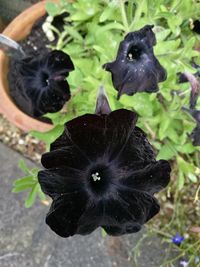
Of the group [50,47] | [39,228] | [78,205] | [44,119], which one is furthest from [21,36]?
[78,205]

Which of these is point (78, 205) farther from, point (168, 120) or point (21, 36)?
point (21, 36)

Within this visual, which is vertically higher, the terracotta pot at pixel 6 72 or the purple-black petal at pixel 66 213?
the purple-black petal at pixel 66 213

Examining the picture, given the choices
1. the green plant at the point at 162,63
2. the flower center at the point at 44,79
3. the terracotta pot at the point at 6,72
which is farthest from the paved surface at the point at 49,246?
the flower center at the point at 44,79

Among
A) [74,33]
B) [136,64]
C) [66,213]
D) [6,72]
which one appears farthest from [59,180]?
[6,72]

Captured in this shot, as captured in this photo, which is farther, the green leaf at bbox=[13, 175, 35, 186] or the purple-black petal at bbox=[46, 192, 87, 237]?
the green leaf at bbox=[13, 175, 35, 186]

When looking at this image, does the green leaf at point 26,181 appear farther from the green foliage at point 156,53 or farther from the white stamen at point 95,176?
the white stamen at point 95,176

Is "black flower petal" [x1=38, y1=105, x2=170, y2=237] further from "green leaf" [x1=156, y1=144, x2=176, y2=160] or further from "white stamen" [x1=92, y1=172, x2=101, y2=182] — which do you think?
"green leaf" [x1=156, y1=144, x2=176, y2=160]

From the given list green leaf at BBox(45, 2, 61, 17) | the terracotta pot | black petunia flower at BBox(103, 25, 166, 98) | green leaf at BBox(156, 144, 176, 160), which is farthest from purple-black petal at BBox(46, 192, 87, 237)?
green leaf at BBox(45, 2, 61, 17)
